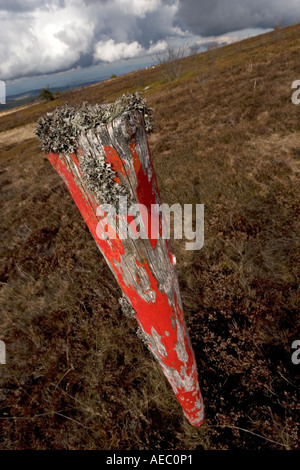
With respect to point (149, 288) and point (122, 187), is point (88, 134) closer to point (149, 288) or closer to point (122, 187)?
point (122, 187)

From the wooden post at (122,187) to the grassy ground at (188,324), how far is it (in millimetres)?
1927

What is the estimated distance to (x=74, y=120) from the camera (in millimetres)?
943

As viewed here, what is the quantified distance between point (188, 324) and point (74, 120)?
130 inches

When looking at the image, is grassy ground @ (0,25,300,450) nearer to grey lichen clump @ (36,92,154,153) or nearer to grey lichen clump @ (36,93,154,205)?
grey lichen clump @ (36,93,154,205)

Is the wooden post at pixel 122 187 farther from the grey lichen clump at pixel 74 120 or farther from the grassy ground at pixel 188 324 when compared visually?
the grassy ground at pixel 188 324

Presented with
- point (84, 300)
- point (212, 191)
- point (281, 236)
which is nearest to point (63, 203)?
point (84, 300)

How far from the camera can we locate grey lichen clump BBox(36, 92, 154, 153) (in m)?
0.91

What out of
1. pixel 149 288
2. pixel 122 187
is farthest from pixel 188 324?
pixel 122 187

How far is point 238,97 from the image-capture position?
1270 centimetres

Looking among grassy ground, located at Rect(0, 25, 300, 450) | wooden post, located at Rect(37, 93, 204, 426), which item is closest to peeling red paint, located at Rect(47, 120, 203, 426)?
wooden post, located at Rect(37, 93, 204, 426)

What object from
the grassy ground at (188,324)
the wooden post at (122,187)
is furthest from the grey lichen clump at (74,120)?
the grassy ground at (188,324)

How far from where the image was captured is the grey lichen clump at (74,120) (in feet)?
2.99

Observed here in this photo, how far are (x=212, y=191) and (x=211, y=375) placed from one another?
4640 mm

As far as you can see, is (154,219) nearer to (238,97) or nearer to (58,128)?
(58,128)
